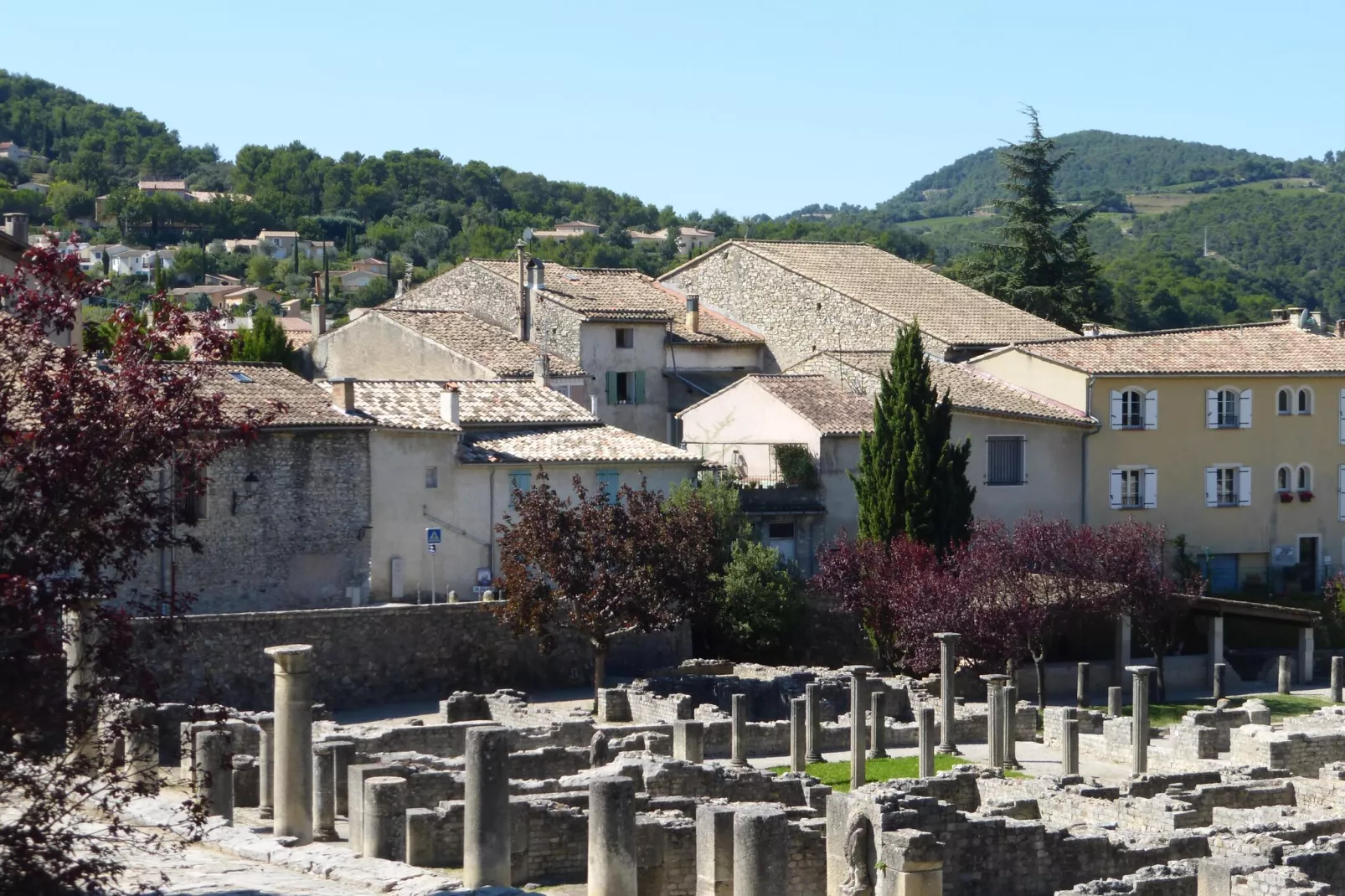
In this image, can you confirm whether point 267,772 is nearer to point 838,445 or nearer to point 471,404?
point 471,404

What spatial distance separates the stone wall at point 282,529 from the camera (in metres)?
40.2

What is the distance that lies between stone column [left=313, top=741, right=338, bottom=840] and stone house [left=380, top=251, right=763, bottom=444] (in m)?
28.4

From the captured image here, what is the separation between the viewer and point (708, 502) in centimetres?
4444

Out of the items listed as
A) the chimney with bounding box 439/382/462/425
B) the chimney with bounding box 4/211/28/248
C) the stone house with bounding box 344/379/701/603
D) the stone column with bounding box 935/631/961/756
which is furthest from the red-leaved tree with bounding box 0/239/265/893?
the chimney with bounding box 439/382/462/425

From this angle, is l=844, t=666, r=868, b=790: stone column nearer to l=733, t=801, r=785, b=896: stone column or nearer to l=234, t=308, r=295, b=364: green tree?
l=733, t=801, r=785, b=896: stone column

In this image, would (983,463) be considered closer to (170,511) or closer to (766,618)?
(766,618)

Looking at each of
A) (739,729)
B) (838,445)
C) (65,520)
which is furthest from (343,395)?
(65,520)

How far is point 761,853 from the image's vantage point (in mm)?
22812

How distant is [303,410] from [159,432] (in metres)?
24.9

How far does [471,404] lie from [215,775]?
21.1 meters

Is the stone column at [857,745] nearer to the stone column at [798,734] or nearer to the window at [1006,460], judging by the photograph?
the stone column at [798,734]

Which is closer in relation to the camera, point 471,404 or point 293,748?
point 293,748

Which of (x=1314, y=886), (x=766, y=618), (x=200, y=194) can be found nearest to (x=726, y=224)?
(x=200, y=194)

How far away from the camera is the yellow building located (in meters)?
51.2
